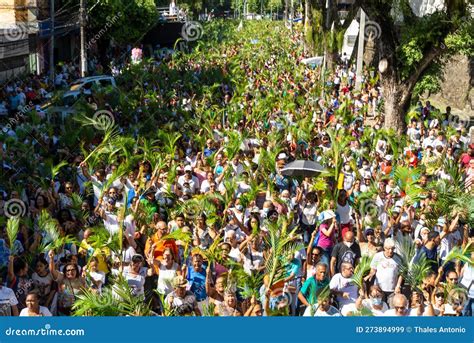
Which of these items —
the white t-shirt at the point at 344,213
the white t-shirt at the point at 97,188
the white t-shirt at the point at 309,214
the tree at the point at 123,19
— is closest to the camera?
the white t-shirt at the point at 344,213

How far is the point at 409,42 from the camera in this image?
1786 cm

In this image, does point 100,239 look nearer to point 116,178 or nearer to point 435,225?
point 116,178

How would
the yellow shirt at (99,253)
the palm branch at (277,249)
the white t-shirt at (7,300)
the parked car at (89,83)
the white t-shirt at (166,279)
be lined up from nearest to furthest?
the white t-shirt at (7,300)
the palm branch at (277,249)
the white t-shirt at (166,279)
the yellow shirt at (99,253)
the parked car at (89,83)

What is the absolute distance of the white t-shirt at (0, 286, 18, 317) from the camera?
713 cm

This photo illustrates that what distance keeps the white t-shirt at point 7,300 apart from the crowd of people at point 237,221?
0.04 feet

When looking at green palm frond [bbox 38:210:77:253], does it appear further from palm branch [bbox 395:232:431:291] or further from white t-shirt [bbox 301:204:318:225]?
palm branch [bbox 395:232:431:291]

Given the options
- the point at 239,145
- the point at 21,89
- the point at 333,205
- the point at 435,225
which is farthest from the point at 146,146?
the point at 21,89

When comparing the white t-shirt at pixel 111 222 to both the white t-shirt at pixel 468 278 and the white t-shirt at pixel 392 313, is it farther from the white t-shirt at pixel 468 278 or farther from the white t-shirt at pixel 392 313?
the white t-shirt at pixel 468 278

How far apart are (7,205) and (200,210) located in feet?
8.42

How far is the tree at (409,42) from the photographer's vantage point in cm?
1720

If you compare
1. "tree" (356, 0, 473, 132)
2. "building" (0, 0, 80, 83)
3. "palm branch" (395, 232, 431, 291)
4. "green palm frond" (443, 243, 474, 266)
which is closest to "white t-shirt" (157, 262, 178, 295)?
"palm branch" (395, 232, 431, 291)

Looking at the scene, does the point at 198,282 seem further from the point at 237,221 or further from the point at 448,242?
the point at 448,242

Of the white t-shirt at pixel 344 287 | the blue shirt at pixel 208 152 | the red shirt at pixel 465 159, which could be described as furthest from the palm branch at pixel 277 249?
the red shirt at pixel 465 159

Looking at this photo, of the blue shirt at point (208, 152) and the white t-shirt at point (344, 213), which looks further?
the blue shirt at point (208, 152)
